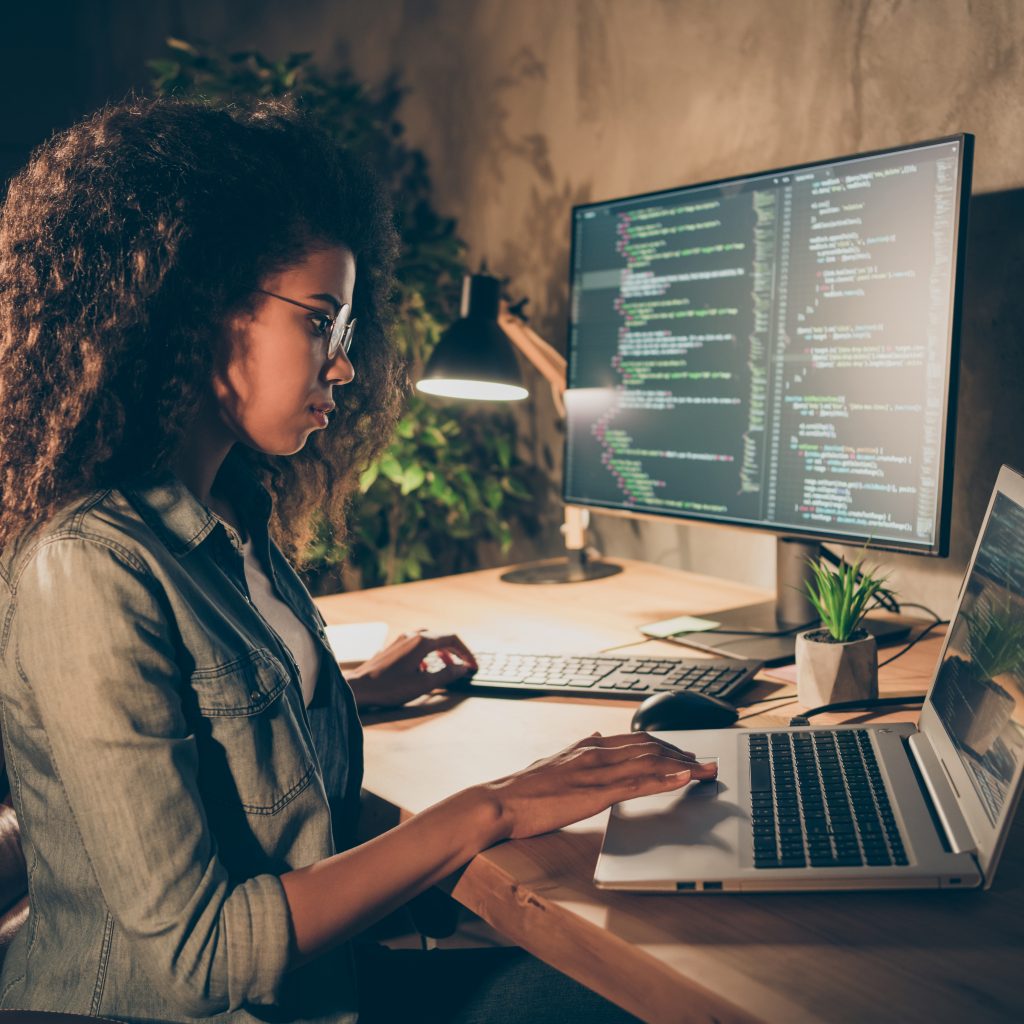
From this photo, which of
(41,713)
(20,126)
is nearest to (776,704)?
(41,713)

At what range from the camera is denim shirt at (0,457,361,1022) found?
648 mm

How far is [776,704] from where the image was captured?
3.45 ft

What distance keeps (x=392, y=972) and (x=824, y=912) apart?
1.55 ft

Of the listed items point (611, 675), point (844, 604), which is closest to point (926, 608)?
point (844, 604)

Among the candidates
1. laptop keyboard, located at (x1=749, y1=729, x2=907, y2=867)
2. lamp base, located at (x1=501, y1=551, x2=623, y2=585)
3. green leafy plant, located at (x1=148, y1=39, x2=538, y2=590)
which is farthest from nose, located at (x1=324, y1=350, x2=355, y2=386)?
green leafy plant, located at (x1=148, y1=39, x2=538, y2=590)

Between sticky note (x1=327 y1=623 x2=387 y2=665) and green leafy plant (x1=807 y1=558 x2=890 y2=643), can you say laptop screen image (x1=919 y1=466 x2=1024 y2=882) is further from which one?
sticky note (x1=327 y1=623 x2=387 y2=665)

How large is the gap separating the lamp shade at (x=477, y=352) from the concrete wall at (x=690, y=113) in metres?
0.36

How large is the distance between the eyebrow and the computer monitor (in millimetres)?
613

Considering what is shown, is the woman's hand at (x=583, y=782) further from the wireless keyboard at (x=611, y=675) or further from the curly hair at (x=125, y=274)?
the curly hair at (x=125, y=274)

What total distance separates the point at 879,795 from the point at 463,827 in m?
0.31

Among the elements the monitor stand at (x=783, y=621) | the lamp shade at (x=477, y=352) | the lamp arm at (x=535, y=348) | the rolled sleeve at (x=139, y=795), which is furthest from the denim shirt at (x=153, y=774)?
the lamp arm at (x=535, y=348)

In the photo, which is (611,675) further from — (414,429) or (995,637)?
(414,429)

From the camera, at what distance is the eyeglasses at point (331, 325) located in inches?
33.8

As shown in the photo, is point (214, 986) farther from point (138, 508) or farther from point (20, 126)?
point (20, 126)
